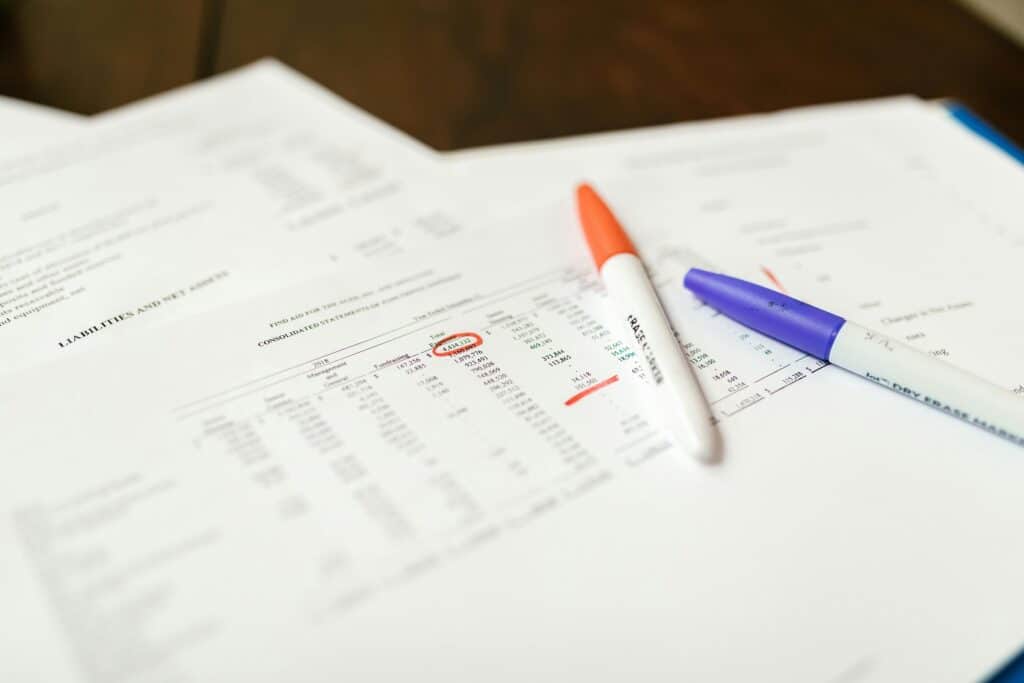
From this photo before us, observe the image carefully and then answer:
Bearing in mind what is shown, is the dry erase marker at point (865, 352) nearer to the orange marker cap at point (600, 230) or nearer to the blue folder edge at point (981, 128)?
the orange marker cap at point (600, 230)

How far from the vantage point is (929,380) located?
42cm

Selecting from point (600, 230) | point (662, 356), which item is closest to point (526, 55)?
point (600, 230)

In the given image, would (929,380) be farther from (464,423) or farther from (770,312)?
(464,423)

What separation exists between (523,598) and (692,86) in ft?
1.49

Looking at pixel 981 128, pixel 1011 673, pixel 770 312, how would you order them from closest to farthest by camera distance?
1. pixel 1011 673
2. pixel 770 312
3. pixel 981 128

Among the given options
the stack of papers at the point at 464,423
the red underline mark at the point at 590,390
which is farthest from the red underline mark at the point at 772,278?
the red underline mark at the point at 590,390

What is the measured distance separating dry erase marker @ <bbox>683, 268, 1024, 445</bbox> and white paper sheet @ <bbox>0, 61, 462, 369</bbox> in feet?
0.55

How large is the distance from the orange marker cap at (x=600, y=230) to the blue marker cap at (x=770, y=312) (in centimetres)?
4

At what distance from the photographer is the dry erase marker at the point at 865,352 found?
41cm

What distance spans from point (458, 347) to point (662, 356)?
10 centimetres

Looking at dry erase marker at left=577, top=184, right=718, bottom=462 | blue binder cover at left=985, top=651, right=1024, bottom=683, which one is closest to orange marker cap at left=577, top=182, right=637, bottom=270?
dry erase marker at left=577, top=184, right=718, bottom=462

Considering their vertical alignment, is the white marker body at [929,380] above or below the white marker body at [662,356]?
above

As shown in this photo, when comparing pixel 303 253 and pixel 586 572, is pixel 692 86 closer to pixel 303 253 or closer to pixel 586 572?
pixel 303 253

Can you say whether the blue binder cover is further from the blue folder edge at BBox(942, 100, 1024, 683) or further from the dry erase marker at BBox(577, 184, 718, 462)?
the blue folder edge at BBox(942, 100, 1024, 683)
